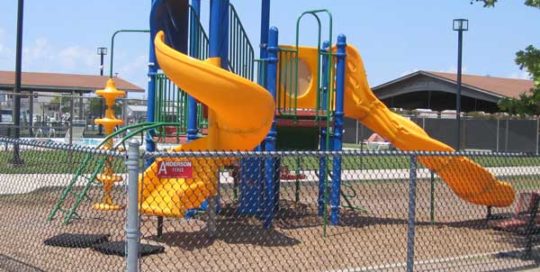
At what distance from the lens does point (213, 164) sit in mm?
8281

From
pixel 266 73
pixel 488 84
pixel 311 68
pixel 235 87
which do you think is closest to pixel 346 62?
pixel 311 68

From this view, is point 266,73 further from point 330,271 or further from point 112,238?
point 330,271

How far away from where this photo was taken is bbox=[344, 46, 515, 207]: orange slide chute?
35.8 ft

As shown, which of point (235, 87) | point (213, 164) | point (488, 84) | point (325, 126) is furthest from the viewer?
point (488, 84)

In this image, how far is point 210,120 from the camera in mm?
8883

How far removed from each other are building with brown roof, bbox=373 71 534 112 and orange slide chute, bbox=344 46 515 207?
28.2m

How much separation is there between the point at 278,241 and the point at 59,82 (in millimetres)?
44587

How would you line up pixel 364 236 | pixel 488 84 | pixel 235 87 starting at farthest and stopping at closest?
1. pixel 488 84
2. pixel 364 236
3. pixel 235 87

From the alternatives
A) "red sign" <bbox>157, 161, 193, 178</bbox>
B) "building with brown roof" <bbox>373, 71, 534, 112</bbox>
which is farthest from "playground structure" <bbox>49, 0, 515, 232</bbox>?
"building with brown roof" <bbox>373, 71, 534, 112</bbox>

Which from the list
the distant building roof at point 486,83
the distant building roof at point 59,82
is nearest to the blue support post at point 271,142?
the distant building roof at point 486,83

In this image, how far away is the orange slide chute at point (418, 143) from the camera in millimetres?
10922

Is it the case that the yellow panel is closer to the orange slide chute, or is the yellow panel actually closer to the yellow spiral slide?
the orange slide chute

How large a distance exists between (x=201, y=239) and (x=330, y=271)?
7.21 ft

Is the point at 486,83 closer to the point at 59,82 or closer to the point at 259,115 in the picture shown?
the point at 59,82
